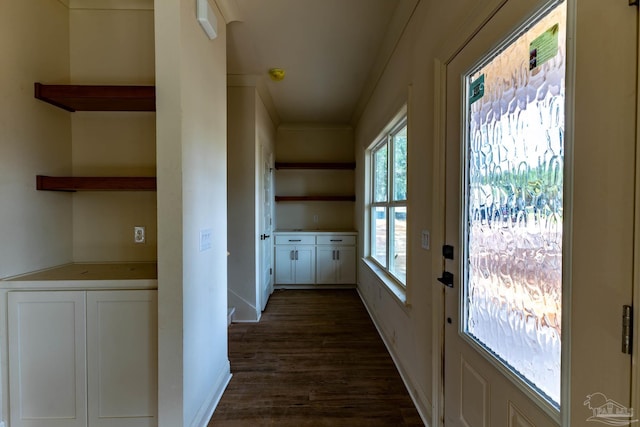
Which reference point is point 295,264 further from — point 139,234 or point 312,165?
point 139,234

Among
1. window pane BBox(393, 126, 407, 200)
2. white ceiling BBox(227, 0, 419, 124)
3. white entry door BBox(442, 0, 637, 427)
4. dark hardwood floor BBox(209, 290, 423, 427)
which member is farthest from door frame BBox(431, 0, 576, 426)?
window pane BBox(393, 126, 407, 200)

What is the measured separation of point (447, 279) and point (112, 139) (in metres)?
2.22

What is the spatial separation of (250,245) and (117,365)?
1.80m

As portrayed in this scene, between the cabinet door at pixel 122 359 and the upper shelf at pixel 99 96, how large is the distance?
108cm

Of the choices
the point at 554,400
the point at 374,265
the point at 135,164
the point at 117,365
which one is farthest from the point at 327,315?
the point at 554,400

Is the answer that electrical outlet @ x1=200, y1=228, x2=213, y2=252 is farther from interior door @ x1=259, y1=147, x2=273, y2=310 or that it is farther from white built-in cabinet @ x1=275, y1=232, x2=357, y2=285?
white built-in cabinet @ x1=275, y1=232, x2=357, y2=285

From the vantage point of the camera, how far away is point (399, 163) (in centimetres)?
288

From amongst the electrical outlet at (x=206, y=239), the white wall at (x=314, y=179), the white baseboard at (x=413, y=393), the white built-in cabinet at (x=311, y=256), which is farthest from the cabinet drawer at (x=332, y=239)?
the electrical outlet at (x=206, y=239)

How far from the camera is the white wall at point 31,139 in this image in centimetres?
155

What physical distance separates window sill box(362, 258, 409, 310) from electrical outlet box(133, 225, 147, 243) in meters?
1.89

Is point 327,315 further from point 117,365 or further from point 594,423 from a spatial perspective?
point 594,423

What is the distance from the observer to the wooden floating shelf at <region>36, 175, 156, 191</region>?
1.68m

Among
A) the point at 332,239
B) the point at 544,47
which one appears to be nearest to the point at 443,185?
the point at 544,47

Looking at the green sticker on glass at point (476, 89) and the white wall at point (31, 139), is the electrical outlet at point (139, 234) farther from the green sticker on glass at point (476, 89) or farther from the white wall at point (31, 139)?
the green sticker on glass at point (476, 89)
